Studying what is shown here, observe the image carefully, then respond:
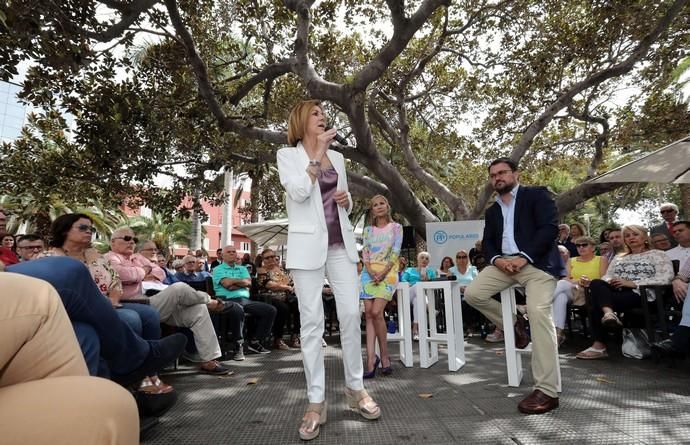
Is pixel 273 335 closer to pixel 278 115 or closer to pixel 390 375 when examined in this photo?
pixel 390 375

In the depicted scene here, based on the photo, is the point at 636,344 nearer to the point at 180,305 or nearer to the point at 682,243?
the point at 682,243

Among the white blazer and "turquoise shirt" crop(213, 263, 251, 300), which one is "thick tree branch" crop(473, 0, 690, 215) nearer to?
"turquoise shirt" crop(213, 263, 251, 300)

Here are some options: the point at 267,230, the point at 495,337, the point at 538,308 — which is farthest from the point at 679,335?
the point at 267,230

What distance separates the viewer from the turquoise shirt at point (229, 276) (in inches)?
239

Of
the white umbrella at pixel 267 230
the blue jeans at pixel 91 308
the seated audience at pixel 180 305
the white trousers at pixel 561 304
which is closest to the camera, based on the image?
the blue jeans at pixel 91 308

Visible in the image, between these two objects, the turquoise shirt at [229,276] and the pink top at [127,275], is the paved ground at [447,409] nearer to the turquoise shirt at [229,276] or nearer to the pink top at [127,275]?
the pink top at [127,275]

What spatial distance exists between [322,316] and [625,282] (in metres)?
4.03

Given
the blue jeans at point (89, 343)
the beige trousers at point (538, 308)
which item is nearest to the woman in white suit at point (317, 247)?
the blue jeans at point (89, 343)

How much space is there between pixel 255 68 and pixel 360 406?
944cm

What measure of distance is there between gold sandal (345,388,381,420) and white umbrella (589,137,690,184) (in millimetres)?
4837

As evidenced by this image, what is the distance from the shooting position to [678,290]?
4504 millimetres

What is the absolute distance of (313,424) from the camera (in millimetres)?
2623

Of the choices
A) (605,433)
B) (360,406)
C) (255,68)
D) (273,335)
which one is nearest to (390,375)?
(360,406)

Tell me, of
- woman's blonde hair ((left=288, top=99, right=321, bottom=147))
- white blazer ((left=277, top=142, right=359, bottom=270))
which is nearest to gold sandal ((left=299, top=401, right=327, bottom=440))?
white blazer ((left=277, top=142, right=359, bottom=270))
